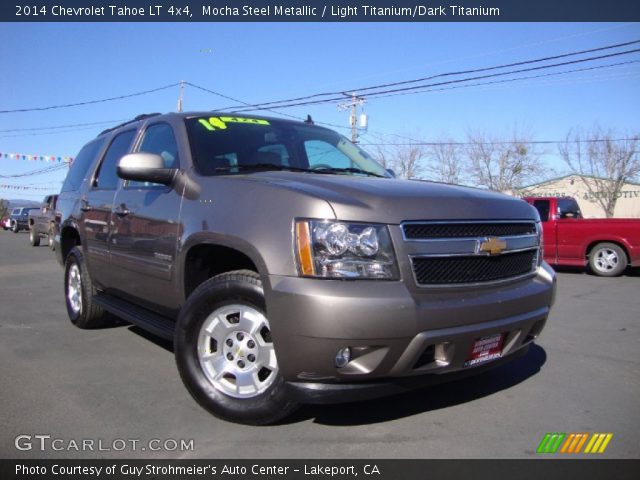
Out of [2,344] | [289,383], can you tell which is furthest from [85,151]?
[289,383]

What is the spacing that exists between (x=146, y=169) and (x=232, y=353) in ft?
4.52

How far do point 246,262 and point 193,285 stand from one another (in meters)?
0.44

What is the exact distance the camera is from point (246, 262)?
3348mm

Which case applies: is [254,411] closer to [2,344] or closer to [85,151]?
[2,344]

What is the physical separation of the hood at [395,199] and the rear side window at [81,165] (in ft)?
9.82

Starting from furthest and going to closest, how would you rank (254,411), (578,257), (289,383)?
(578,257), (254,411), (289,383)

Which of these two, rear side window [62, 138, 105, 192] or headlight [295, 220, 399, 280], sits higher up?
rear side window [62, 138, 105, 192]

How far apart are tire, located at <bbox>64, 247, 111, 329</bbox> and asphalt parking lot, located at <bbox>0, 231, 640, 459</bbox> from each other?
233 millimetres

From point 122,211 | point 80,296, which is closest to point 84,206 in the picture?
point 80,296

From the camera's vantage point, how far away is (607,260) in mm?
11172

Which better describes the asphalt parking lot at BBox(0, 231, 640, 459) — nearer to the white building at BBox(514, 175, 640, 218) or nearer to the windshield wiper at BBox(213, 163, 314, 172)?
the windshield wiper at BBox(213, 163, 314, 172)

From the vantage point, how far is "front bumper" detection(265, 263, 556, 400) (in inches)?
100

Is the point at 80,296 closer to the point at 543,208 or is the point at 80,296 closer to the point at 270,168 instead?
the point at 270,168

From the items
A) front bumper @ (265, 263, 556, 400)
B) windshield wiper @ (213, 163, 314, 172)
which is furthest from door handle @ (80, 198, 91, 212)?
front bumper @ (265, 263, 556, 400)
